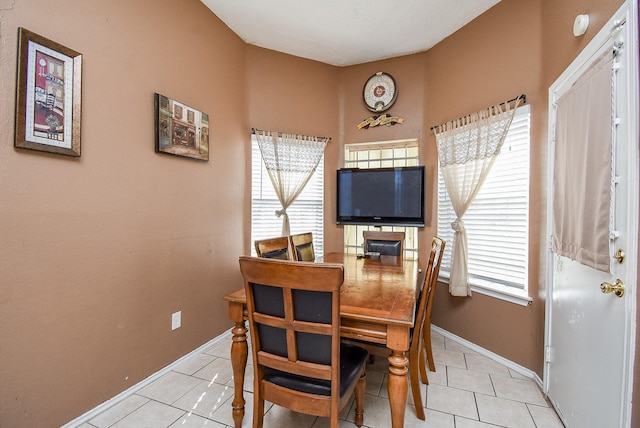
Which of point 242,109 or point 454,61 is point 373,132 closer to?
point 454,61

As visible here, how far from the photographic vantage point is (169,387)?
6.64 feet

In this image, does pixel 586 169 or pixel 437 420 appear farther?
pixel 437 420

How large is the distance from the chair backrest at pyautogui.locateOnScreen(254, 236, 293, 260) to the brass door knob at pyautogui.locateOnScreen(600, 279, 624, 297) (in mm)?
1868

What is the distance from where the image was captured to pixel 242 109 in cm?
314

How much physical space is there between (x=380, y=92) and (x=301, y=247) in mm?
2118

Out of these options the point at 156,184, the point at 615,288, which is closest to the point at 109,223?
the point at 156,184

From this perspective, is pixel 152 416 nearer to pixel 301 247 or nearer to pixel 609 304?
pixel 301 247

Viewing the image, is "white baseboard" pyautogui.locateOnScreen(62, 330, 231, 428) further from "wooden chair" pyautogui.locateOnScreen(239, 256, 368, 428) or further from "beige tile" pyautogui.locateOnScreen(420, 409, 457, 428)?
"beige tile" pyautogui.locateOnScreen(420, 409, 457, 428)

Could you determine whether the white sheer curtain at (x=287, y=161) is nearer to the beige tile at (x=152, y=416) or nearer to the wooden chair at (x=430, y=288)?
A: the wooden chair at (x=430, y=288)

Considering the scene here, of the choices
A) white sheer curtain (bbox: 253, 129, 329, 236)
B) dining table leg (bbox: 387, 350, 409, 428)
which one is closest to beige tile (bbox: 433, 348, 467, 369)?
dining table leg (bbox: 387, 350, 409, 428)

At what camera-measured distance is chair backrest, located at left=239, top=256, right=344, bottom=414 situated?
3.53 ft

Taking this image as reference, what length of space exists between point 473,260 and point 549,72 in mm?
1600

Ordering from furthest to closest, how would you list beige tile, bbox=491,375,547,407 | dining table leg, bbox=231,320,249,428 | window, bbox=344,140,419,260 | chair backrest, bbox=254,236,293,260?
window, bbox=344,140,419,260 → chair backrest, bbox=254,236,293,260 → beige tile, bbox=491,375,547,407 → dining table leg, bbox=231,320,249,428

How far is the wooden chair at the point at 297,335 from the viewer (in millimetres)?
1089
